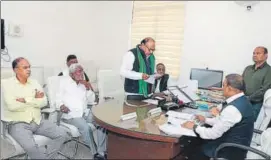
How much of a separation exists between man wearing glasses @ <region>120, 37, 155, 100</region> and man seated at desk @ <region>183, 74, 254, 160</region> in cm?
102

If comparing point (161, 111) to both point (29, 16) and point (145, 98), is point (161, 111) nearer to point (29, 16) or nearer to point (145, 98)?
point (145, 98)

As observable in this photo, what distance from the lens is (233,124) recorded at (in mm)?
1703

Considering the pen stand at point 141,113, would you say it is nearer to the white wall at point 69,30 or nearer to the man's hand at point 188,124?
the man's hand at point 188,124

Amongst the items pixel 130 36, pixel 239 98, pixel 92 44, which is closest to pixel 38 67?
pixel 92 44

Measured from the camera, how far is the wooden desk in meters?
1.73

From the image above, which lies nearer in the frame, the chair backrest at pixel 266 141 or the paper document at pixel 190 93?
the chair backrest at pixel 266 141

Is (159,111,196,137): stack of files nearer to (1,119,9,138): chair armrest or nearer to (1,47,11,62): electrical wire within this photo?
(1,119,9,138): chair armrest

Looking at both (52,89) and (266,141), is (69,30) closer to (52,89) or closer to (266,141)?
(52,89)

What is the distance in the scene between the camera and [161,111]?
2.29 metres

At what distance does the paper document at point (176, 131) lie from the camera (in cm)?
172

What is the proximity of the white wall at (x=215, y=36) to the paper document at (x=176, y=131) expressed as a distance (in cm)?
166

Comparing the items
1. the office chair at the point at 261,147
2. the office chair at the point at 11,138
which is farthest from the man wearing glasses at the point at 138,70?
the office chair at the point at 261,147

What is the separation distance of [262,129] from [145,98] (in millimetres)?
1143

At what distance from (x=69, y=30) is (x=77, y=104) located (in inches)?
72.9
